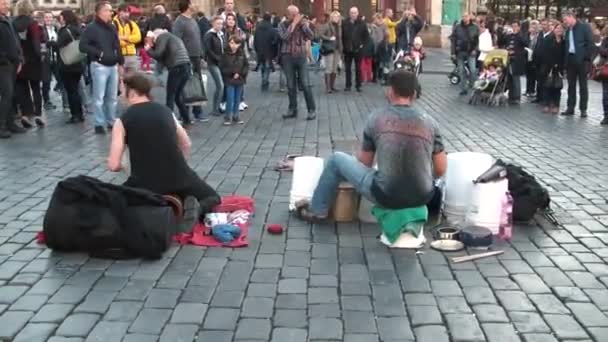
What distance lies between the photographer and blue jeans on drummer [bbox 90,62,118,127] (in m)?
11.1

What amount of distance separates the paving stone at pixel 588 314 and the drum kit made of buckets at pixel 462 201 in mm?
1060

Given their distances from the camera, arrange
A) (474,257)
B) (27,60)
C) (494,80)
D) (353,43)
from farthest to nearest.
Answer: (353,43)
(494,80)
(27,60)
(474,257)

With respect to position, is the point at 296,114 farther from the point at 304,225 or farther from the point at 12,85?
the point at 304,225

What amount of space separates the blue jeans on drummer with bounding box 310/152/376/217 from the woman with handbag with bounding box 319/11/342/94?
10918 mm

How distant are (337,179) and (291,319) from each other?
198cm

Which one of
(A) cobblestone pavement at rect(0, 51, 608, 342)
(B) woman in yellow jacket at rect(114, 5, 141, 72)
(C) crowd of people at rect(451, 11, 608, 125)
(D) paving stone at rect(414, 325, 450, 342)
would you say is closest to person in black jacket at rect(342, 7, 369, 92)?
(C) crowd of people at rect(451, 11, 608, 125)

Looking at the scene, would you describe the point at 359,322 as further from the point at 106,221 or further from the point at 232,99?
the point at 232,99

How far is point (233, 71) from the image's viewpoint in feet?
39.3

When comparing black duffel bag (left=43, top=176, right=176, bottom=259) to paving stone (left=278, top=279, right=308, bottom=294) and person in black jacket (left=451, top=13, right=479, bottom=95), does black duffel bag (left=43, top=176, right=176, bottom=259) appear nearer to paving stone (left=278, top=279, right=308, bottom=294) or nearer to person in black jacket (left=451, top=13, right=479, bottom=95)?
paving stone (left=278, top=279, right=308, bottom=294)

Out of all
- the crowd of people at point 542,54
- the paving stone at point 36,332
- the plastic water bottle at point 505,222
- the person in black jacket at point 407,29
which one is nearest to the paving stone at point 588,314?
the plastic water bottle at point 505,222

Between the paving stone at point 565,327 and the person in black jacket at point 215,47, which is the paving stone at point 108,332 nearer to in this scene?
the paving stone at point 565,327

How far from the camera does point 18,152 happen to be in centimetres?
970

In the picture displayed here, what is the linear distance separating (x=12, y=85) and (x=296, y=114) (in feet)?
14.7

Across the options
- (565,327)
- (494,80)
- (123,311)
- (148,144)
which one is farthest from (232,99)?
(565,327)
